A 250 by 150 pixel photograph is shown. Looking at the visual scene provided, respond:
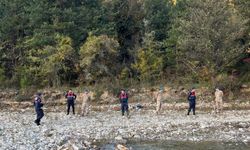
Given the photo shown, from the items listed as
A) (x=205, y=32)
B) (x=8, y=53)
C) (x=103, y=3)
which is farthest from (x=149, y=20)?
(x=8, y=53)

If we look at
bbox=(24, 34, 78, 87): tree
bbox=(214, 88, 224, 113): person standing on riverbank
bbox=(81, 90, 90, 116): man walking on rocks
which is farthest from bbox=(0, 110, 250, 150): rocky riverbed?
bbox=(24, 34, 78, 87): tree

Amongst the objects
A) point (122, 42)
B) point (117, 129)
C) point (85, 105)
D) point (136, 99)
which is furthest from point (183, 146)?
point (122, 42)

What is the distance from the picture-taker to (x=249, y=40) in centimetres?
4778

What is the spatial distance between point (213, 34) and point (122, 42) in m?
14.2

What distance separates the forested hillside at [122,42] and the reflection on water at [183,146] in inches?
799

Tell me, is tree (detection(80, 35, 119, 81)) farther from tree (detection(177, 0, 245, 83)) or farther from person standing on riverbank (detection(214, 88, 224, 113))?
person standing on riverbank (detection(214, 88, 224, 113))

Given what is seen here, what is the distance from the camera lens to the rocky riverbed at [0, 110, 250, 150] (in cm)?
2566

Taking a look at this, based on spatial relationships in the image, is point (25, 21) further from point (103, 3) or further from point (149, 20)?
point (149, 20)

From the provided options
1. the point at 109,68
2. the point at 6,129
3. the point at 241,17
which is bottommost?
the point at 6,129

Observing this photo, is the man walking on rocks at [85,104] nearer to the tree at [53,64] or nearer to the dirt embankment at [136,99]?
the dirt embankment at [136,99]

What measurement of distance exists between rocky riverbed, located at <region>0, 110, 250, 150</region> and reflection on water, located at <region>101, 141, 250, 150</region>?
2.29ft

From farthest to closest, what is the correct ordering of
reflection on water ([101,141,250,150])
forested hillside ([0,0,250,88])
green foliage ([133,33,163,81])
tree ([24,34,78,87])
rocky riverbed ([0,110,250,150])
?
green foliage ([133,33,163,81]), tree ([24,34,78,87]), forested hillside ([0,0,250,88]), rocky riverbed ([0,110,250,150]), reflection on water ([101,141,250,150])

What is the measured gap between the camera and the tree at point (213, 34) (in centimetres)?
4484

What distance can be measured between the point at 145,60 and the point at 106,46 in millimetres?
4334
